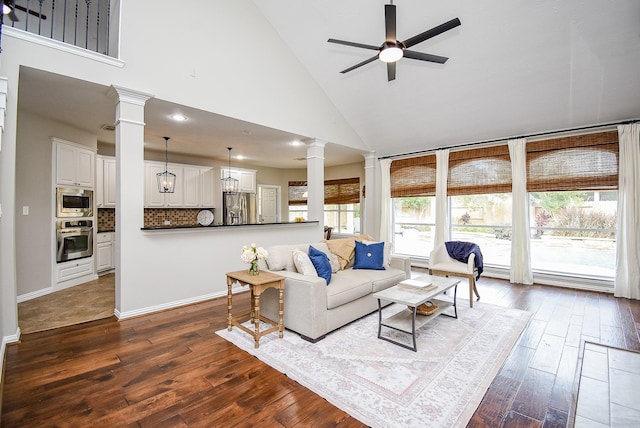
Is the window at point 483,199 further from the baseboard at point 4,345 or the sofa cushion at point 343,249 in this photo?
the baseboard at point 4,345

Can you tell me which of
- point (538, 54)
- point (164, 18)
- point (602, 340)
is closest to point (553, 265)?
point (602, 340)

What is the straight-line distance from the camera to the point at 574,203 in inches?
199

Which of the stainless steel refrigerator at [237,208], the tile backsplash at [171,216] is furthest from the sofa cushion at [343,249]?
the tile backsplash at [171,216]

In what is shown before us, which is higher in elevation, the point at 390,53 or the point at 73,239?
the point at 390,53

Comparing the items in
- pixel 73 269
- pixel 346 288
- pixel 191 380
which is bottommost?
pixel 191 380

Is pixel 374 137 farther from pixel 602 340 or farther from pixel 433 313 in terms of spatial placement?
pixel 602 340

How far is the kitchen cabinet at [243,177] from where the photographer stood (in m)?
7.74

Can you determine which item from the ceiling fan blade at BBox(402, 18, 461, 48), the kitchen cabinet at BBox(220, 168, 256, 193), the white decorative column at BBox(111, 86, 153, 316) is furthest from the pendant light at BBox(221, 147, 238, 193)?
the ceiling fan blade at BBox(402, 18, 461, 48)

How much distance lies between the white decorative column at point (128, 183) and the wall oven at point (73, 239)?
219 centimetres

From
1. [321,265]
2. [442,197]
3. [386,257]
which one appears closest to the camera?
[321,265]

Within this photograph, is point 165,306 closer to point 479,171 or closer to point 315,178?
point 315,178

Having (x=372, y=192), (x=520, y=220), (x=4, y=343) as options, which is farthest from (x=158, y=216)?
(x=520, y=220)

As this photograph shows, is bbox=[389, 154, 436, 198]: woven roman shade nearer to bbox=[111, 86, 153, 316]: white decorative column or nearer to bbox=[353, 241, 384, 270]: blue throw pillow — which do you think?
bbox=[353, 241, 384, 270]: blue throw pillow

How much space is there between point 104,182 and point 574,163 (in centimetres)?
858
